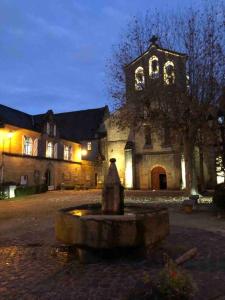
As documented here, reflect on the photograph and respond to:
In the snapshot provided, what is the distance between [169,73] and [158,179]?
59.8 feet

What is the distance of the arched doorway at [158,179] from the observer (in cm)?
3784

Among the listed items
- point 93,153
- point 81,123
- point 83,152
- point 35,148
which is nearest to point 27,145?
point 35,148

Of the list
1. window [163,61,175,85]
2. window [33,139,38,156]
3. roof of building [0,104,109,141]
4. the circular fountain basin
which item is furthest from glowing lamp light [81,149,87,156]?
the circular fountain basin

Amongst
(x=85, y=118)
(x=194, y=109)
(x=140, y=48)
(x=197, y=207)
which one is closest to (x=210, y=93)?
(x=194, y=109)

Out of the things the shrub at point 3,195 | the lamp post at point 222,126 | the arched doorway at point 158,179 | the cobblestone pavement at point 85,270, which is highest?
the lamp post at point 222,126

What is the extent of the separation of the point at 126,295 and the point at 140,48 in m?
20.9

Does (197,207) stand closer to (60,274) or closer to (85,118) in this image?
(60,274)

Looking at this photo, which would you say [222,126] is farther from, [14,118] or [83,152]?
[83,152]

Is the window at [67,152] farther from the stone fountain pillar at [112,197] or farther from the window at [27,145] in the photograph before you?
the stone fountain pillar at [112,197]

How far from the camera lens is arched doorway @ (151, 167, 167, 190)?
124 ft

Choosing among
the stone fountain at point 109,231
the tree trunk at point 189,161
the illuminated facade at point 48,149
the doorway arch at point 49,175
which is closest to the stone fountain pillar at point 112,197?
the stone fountain at point 109,231

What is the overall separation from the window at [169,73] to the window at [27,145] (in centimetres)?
1882

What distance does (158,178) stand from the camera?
37.9 m

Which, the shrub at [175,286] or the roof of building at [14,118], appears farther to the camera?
the roof of building at [14,118]
